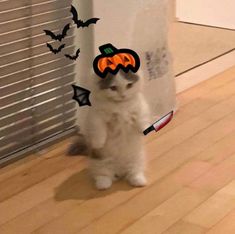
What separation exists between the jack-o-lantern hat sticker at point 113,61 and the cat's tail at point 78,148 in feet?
1.30

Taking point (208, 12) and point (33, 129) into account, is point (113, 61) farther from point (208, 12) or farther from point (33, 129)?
point (208, 12)

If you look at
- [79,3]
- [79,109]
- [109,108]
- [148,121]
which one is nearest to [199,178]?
[148,121]

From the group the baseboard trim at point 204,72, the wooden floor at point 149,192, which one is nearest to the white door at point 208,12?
the baseboard trim at point 204,72

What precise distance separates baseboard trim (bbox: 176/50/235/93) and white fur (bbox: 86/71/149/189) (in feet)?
2.89

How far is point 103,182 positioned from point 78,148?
0.27 m

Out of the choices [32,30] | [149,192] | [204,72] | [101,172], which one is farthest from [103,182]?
[204,72]

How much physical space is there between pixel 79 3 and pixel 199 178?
2.63 ft

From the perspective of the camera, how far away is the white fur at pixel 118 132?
1818 millimetres

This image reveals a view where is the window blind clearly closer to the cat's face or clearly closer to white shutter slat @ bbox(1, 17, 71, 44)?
white shutter slat @ bbox(1, 17, 71, 44)

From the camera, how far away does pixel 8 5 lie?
2.02 meters

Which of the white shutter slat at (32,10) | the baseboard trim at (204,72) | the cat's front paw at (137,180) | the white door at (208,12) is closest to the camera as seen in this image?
the cat's front paw at (137,180)

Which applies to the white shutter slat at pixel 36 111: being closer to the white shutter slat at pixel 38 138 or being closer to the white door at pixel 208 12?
the white shutter slat at pixel 38 138

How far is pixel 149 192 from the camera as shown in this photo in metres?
1.89

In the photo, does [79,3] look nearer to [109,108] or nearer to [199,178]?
[109,108]
